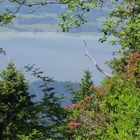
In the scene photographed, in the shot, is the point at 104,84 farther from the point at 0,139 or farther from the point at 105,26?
the point at 0,139

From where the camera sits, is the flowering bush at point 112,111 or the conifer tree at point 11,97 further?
the conifer tree at point 11,97

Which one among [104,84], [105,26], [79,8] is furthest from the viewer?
[105,26]

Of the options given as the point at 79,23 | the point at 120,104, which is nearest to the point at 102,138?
the point at 120,104

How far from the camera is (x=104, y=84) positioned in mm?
9156

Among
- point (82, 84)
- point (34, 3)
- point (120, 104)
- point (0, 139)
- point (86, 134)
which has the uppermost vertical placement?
point (34, 3)

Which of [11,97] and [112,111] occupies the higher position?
[112,111]

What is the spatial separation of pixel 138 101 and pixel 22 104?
93.0 feet

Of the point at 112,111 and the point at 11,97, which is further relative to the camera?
the point at 11,97

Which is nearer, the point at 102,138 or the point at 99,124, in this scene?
the point at 102,138

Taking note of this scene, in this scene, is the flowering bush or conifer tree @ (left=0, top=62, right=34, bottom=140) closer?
the flowering bush

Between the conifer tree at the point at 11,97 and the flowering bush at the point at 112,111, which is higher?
the flowering bush at the point at 112,111

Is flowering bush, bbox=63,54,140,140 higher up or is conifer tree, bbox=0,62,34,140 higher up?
flowering bush, bbox=63,54,140,140

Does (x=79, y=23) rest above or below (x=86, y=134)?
above

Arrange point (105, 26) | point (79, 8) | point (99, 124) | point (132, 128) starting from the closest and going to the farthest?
point (132, 128)
point (99, 124)
point (79, 8)
point (105, 26)
